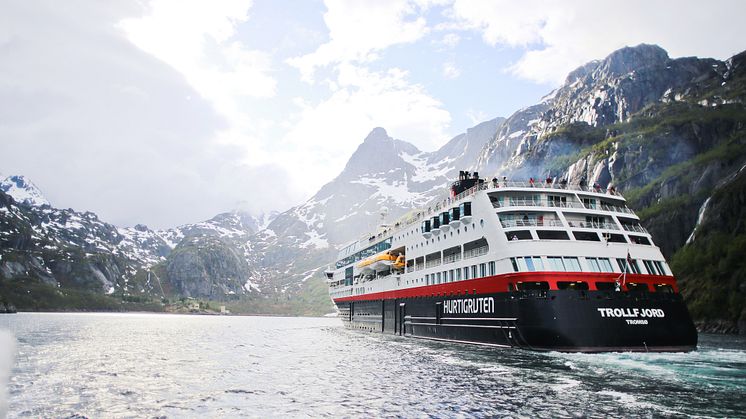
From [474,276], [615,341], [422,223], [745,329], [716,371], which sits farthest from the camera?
[745,329]

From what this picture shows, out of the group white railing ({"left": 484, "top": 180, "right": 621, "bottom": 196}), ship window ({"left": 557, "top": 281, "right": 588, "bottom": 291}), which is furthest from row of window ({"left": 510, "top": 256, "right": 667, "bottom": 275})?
white railing ({"left": 484, "top": 180, "right": 621, "bottom": 196})

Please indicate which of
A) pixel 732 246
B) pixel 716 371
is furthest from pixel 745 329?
pixel 716 371

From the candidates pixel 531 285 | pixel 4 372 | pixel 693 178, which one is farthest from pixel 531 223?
pixel 693 178

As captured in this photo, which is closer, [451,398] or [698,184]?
[451,398]

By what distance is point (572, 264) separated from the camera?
115ft

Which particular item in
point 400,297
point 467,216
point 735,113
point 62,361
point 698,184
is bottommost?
point 62,361

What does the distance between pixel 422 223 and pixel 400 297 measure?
9.84 metres

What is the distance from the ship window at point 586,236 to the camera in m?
37.8

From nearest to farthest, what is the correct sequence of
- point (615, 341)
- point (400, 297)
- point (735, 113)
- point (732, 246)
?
point (615, 341) < point (400, 297) < point (732, 246) < point (735, 113)

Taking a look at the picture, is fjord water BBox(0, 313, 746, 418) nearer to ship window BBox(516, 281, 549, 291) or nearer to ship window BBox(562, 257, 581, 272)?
ship window BBox(516, 281, 549, 291)

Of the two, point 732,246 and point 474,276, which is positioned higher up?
point 732,246

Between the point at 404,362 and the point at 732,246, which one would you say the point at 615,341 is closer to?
the point at 404,362

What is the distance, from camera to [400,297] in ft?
188

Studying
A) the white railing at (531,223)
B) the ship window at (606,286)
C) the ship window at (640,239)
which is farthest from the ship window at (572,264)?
the ship window at (640,239)
